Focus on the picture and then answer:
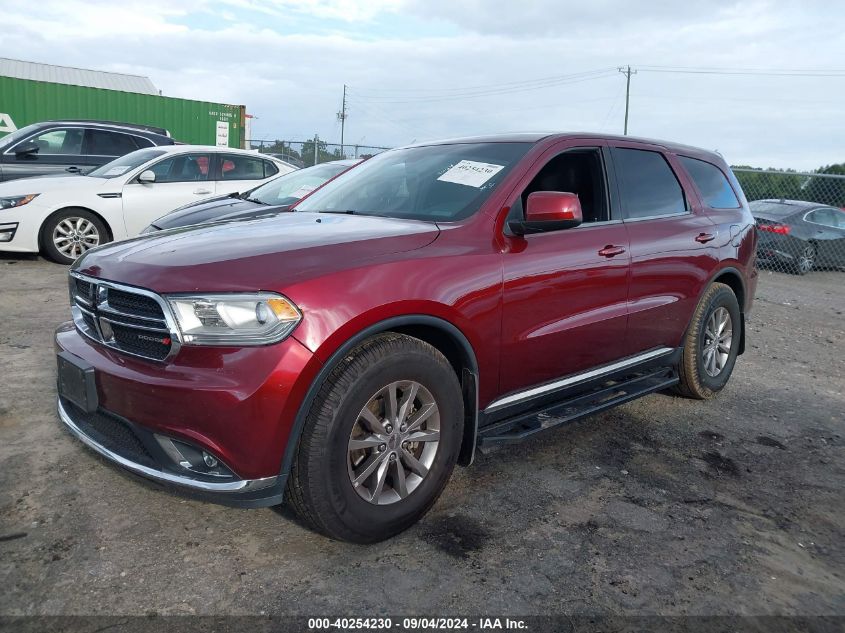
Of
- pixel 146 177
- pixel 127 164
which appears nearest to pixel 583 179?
pixel 146 177

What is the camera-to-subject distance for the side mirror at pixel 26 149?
1035 cm

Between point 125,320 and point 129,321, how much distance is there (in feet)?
0.08

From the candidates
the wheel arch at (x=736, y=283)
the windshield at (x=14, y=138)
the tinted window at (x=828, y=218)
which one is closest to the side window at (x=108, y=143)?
the windshield at (x=14, y=138)

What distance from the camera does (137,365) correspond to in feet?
8.47

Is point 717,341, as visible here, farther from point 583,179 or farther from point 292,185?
point 292,185

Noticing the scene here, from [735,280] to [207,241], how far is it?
380 cm

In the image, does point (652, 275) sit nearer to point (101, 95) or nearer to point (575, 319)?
point (575, 319)

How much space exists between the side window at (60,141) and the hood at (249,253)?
29.4 feet

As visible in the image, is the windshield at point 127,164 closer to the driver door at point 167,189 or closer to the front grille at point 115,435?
the driver door at point 167,189

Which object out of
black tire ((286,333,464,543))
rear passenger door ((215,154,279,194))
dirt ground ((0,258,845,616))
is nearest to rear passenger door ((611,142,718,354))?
dirt ground ((0,258,845,616))

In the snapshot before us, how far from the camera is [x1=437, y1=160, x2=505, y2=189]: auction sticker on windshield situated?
349 cm

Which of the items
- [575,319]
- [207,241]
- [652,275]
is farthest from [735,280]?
[207,241]

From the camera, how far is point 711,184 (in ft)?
16.3

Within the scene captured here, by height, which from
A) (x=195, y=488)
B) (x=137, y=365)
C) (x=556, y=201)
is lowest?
(x=195, y=488)
